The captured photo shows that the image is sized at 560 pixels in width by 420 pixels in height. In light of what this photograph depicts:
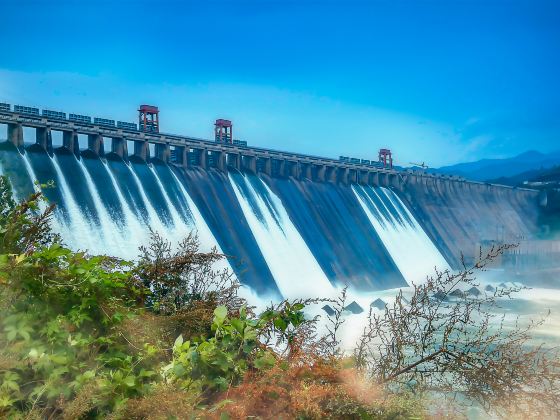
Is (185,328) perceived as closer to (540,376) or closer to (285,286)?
(540,376)

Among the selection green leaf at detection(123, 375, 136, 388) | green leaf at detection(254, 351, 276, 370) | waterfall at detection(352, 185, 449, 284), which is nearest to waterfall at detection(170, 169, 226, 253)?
waterfall at detection(352, 185, 449, 284)

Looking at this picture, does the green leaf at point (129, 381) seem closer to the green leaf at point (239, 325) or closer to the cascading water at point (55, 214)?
the green leaf at point (239, 325)

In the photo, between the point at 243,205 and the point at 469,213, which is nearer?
the point at 243,205

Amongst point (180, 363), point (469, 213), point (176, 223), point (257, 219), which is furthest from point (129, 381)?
point (469, 213)

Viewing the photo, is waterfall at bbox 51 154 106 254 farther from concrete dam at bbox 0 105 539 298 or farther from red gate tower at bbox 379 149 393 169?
red gate tower at bbox 379 149 393 169

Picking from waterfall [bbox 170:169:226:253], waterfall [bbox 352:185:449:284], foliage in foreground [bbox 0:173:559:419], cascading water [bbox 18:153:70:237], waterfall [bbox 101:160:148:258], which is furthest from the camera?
waterfall [bbox 352:185:449:284]

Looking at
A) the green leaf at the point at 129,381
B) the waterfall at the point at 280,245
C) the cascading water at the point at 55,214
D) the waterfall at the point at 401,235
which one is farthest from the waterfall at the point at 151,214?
the green leaf at the point at 129,381

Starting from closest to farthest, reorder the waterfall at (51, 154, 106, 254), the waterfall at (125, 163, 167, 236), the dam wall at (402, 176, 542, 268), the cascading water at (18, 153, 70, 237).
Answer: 1. the cascading water at (18, 153, 70, 237)
2. the waterfall at (51, 154, 106, 254)
3. the waterfall at (125, 163, 167, 236)
4. the dam wall at (402, 176, 542, 268)

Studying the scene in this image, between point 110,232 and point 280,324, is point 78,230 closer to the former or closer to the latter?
point 110,232
